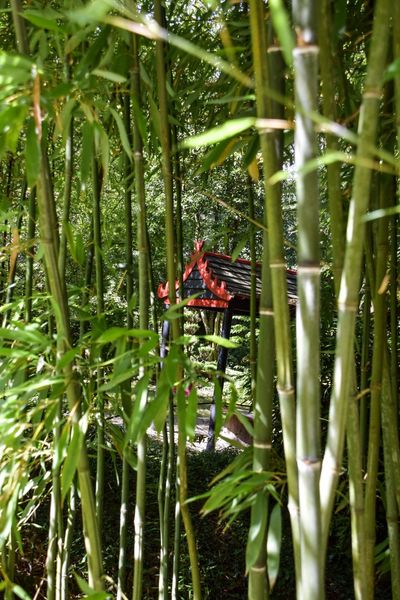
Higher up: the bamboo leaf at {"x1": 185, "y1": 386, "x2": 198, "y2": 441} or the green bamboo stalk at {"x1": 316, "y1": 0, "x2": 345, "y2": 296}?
the green bamboo stalk at {"x1": 316, "y1": 0, "x2": 345, "y2": 296}

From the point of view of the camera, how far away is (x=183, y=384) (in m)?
0.94

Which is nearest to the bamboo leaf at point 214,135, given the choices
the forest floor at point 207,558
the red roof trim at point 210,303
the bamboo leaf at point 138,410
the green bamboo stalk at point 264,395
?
the green bamboo stalk at point 264,395

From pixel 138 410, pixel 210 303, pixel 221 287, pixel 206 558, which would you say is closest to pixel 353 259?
pixel 138 410

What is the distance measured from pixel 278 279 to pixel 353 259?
13 cm

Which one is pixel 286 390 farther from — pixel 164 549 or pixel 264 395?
pixel 164 549

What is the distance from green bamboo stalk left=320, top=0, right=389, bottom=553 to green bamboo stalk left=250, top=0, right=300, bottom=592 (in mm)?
60

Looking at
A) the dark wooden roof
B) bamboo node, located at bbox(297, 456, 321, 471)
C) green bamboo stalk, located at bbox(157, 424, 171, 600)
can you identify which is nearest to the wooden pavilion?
the dark wooden roof

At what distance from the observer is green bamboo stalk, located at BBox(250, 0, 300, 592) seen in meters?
0.71

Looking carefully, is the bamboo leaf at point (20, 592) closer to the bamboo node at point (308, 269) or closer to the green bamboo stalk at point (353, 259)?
the green bamboo stalk at point (353, 259)

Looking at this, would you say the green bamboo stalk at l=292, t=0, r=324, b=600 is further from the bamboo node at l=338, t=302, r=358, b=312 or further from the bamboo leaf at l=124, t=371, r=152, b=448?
the bamboo leaf at l=124, t=371, r=152, b=448

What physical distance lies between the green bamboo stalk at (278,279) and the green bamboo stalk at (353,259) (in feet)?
0.20

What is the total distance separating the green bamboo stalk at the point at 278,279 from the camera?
2.33ft

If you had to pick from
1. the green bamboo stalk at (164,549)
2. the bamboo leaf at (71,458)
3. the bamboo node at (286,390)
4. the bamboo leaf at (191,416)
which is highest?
the bamboo node at (286,390)

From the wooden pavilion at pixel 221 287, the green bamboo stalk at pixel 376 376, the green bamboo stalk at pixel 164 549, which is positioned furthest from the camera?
the wooden pavilion at pixel 221 287
